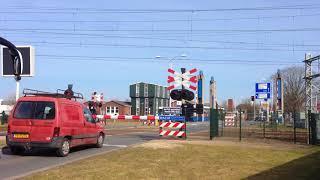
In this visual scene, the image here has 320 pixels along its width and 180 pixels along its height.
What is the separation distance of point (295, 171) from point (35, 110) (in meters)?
8.27

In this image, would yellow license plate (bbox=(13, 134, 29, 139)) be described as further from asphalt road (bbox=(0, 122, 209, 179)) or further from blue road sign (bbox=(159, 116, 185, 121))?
blue road sign (bbox=(159, 116, 185, 121))

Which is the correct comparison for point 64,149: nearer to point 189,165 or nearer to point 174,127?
point 189,165

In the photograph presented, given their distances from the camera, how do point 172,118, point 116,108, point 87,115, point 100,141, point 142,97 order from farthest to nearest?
point 142,97 < point 116,108 < point 172,118 < point 100,141 < point 87,115

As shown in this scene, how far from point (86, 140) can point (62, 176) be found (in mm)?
7454

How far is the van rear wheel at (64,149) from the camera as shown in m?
17.0

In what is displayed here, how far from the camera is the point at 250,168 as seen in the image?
14.1 m

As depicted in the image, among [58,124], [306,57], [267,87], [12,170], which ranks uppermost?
[306,57]

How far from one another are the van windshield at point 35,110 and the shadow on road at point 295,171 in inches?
283

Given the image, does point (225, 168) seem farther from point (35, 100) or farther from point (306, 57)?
point (306, 57)

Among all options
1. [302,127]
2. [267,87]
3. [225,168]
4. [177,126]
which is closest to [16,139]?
[225,168]

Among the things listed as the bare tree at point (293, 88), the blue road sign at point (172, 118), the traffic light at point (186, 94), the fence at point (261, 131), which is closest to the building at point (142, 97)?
the bare tree at point (293, 88)

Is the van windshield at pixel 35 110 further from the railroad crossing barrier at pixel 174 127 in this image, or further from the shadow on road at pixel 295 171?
the railroad crossing barrier at pixel 174 127

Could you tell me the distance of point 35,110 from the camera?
17.0 metres

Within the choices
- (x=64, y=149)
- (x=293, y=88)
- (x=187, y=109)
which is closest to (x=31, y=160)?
(x=64, y=149)
